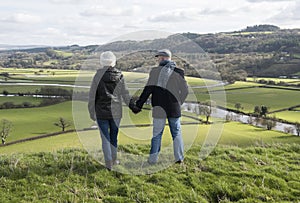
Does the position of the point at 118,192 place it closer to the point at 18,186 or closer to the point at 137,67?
the point at 18,186

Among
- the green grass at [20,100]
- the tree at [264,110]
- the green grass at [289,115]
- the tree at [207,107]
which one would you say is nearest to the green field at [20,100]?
the green grass at [20,100]

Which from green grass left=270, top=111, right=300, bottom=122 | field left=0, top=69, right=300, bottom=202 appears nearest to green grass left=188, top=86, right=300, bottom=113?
green grass left=270, top=111, right=300, bottom=122

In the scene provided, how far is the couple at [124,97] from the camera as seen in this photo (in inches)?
303

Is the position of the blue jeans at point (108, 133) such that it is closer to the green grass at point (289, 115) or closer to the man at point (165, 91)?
the man at point (165, 91)

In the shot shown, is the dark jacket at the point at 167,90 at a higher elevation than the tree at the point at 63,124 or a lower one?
higher

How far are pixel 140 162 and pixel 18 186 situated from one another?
3.07m

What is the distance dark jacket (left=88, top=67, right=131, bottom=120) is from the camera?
7.67m

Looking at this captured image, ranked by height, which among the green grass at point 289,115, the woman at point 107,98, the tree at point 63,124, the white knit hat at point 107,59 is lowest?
the green grass at point 289,115

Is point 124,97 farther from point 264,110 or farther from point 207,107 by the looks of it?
point 264,110

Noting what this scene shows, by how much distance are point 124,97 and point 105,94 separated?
0.53 metres

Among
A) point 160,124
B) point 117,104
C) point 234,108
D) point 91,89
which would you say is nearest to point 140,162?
point 160,124

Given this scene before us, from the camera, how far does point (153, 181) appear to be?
7.23 metres

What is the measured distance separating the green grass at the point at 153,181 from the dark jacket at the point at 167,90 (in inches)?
58.3

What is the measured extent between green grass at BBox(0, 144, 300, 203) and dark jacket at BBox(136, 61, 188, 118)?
1482 millimetres
